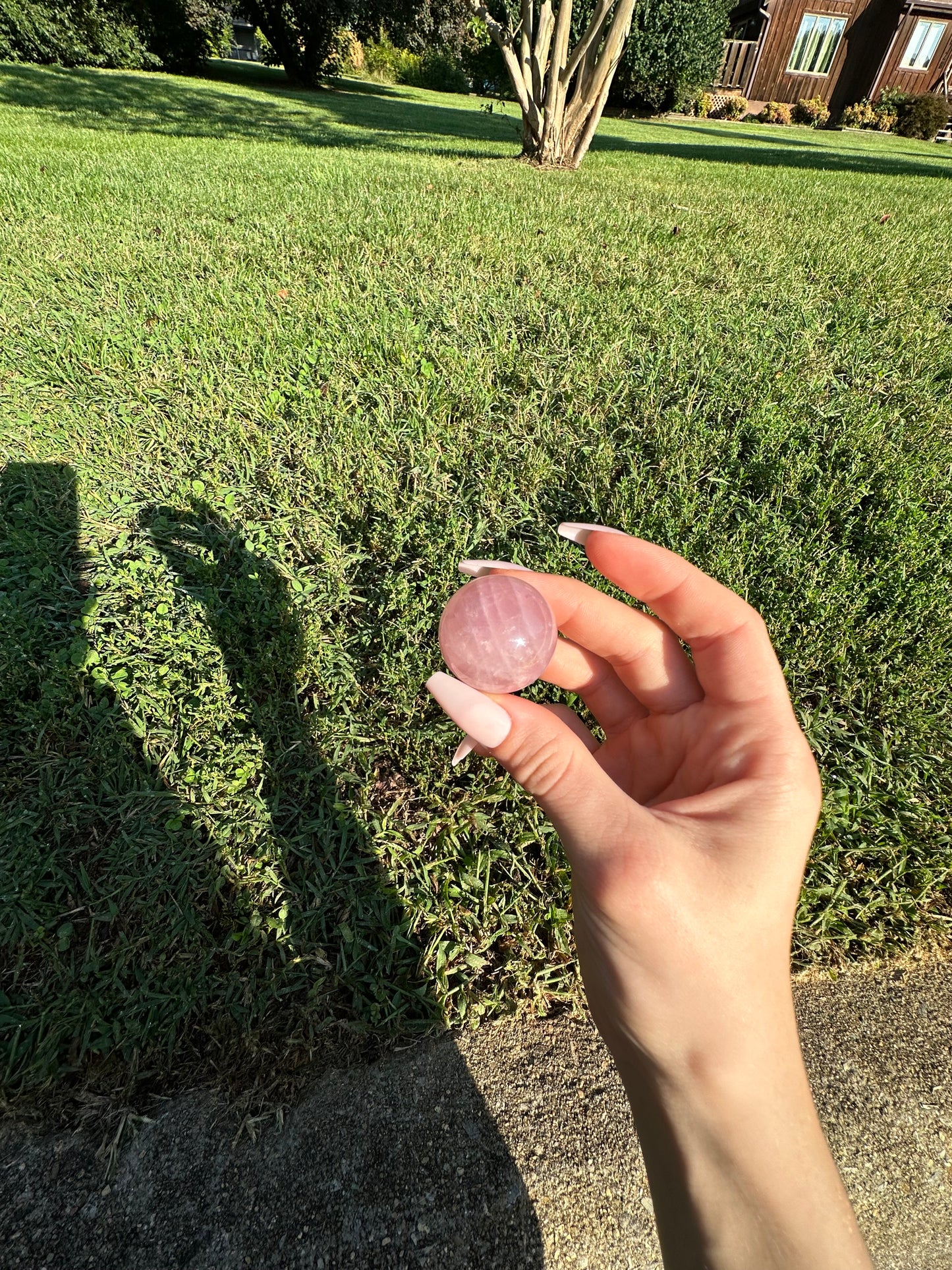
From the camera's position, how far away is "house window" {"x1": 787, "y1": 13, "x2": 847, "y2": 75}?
26.2 m

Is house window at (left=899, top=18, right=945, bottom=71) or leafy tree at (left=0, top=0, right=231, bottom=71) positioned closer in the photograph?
leafy tree at (left=0, top=0, right=231, bottom=71)

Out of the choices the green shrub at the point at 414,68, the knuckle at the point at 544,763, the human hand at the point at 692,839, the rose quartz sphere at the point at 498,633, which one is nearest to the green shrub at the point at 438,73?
the green shrub at the point at 414,68

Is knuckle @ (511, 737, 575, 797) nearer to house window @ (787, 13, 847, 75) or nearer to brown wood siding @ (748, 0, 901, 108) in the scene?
brown wood siding @ (748, 0, 901, 108)

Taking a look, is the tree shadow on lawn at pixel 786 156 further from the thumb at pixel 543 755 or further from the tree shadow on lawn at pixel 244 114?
the thumb at pixel 543 755

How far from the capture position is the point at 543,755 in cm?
129

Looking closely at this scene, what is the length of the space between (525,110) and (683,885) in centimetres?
1244

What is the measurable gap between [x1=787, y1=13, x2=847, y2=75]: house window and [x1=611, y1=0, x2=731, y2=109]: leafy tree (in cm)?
460

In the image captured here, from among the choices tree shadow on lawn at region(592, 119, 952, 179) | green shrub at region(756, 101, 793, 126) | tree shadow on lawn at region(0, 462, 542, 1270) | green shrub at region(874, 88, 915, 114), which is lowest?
tree shadow on lawn at region(0, 462, 542, 1270)

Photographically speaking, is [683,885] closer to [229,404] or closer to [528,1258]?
[528,1258]

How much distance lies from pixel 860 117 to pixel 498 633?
3422 centimetres

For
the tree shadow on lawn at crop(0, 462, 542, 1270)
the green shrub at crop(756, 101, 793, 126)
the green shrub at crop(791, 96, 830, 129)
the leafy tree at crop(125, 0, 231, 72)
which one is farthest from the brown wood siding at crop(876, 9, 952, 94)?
the tree shadow on lawn at crop(0, 462, 542, 1270)

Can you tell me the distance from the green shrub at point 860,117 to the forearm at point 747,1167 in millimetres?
34564

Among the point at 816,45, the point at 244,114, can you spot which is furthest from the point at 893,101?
the point at 244,114

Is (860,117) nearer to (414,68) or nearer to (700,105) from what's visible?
(700,105)
